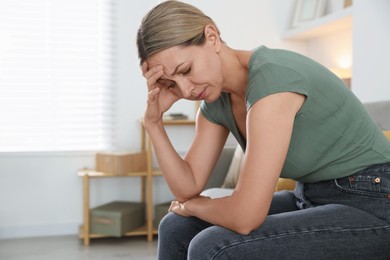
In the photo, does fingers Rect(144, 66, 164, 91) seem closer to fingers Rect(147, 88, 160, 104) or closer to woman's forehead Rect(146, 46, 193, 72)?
woman's forehead Rect(146, 46, 193, 72)

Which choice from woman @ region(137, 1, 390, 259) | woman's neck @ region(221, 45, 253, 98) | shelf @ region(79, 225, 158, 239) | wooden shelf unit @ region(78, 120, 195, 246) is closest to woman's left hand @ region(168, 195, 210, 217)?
woman @ region(137, 1, 390, 259)

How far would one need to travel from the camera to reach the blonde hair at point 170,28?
105 cm

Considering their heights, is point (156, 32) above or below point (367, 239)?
above

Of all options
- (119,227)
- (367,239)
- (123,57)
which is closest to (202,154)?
(367,239)

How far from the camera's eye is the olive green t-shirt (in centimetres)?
101

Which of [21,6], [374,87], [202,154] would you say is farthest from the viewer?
[21,6]

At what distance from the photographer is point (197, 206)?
114cm

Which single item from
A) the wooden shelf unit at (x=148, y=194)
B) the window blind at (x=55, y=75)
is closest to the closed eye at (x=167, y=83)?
the wooden shelf unit at (x=148, y=194)

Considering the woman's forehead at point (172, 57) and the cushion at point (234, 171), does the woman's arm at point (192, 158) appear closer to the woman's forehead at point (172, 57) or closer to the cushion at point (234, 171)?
the woman's forehead at point (172, 57)

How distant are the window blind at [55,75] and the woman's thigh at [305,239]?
2524 mm

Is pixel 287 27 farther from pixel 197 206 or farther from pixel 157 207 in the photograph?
pixel 197 206

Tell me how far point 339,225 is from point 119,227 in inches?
87.1

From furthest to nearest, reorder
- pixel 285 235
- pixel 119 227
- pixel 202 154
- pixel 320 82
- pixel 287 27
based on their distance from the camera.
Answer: pixel 287 27 → pixel 119 227 → pixel 202 154 → pixel 320 82 → pixel 285 235

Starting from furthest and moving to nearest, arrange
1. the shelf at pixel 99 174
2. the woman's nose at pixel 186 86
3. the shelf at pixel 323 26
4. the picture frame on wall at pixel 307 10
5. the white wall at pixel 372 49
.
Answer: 1. the picture frame on wall at pixel 307 10
2. the shelf at pixel 99 174
3. the shelf at pixel 323 26
4. the white wall at pixel 372 49
5. the woman's nose at pixel 186 86
